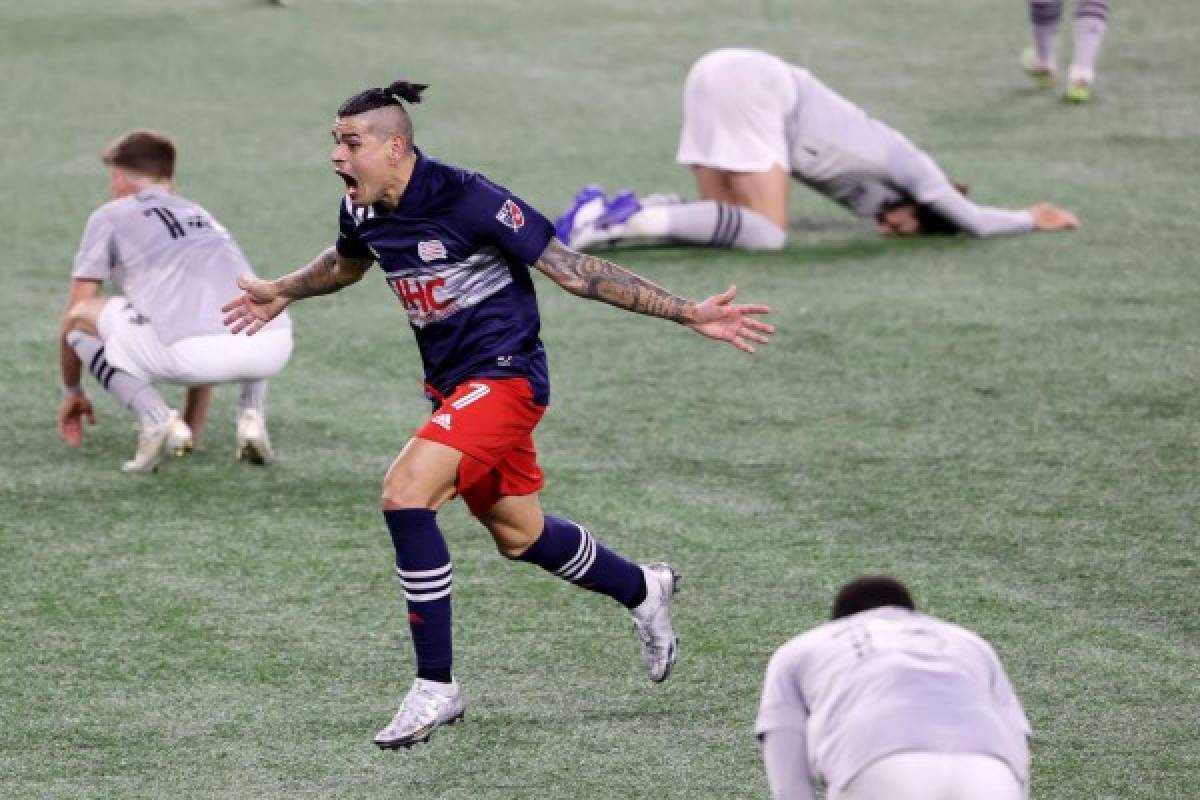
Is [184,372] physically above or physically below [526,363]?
below

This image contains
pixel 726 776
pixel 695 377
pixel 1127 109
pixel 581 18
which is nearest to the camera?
pixel 726 776

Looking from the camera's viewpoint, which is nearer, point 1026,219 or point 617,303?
point 617,303

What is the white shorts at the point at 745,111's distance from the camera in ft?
36.9

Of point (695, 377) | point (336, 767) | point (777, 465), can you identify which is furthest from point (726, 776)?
point (695, 377)

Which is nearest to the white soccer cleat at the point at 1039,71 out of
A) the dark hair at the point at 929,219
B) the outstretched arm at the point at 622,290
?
the dark hair at the point at 929,219

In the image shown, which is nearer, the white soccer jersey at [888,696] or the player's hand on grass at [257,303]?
the white soccer jersey at [888,696]

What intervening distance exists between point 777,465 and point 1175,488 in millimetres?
1401

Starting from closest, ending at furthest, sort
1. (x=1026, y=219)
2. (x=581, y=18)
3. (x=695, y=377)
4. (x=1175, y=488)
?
(x=1175, y=488) < (x=695, y=377) < (x=1026, y=219) < (x=581, y=18)

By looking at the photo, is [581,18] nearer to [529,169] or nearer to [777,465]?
[529,169]

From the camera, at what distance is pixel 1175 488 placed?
25.4ft

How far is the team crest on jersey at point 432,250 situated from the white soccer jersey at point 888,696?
6.50ft

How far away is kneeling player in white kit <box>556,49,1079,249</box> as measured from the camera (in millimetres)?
11289

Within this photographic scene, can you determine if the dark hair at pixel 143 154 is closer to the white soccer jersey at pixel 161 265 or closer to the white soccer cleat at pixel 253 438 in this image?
the white soccer jersey at pixel 161 265

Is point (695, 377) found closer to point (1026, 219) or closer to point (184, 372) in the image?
point (184, 372)
